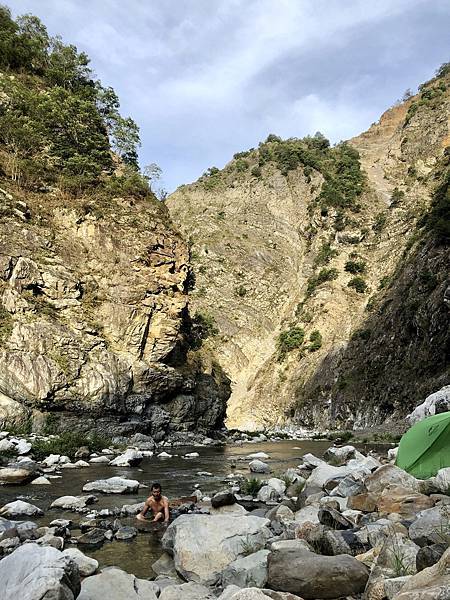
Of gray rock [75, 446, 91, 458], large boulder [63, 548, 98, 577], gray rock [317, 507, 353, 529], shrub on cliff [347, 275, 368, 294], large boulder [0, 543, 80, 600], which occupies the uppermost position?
shrub on cliff [347, 275, 368, 294]

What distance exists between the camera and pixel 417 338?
1346 inches

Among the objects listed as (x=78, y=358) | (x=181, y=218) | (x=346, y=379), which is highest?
(x=181, y=218)

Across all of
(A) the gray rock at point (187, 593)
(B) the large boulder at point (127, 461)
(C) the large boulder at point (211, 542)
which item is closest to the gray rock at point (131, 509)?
(C) the large boulder at point (211, 542)

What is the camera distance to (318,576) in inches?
169

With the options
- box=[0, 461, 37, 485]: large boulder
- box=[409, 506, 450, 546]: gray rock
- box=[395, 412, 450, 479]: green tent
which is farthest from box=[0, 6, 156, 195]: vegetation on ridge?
box=[409, 506, 450, 546]: gray rock

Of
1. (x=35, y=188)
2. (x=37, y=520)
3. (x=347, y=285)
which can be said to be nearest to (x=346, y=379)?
(x=347, y=285)

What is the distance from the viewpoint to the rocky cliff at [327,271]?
36.9m

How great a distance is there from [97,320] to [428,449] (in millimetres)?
20705

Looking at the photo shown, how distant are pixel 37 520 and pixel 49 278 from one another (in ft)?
59.8

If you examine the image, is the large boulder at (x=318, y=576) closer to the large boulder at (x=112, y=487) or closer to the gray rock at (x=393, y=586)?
the gray rock at (x=393, y=586)

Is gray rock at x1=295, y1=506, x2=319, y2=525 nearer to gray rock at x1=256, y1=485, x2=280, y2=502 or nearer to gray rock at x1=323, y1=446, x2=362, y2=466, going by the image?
gray rock at x1=256, y1=485, x2=280, y2=502

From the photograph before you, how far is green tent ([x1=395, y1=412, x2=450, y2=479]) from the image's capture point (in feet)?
28.4

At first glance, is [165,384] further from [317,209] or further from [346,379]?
[317,209]

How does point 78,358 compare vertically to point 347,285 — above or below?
below
